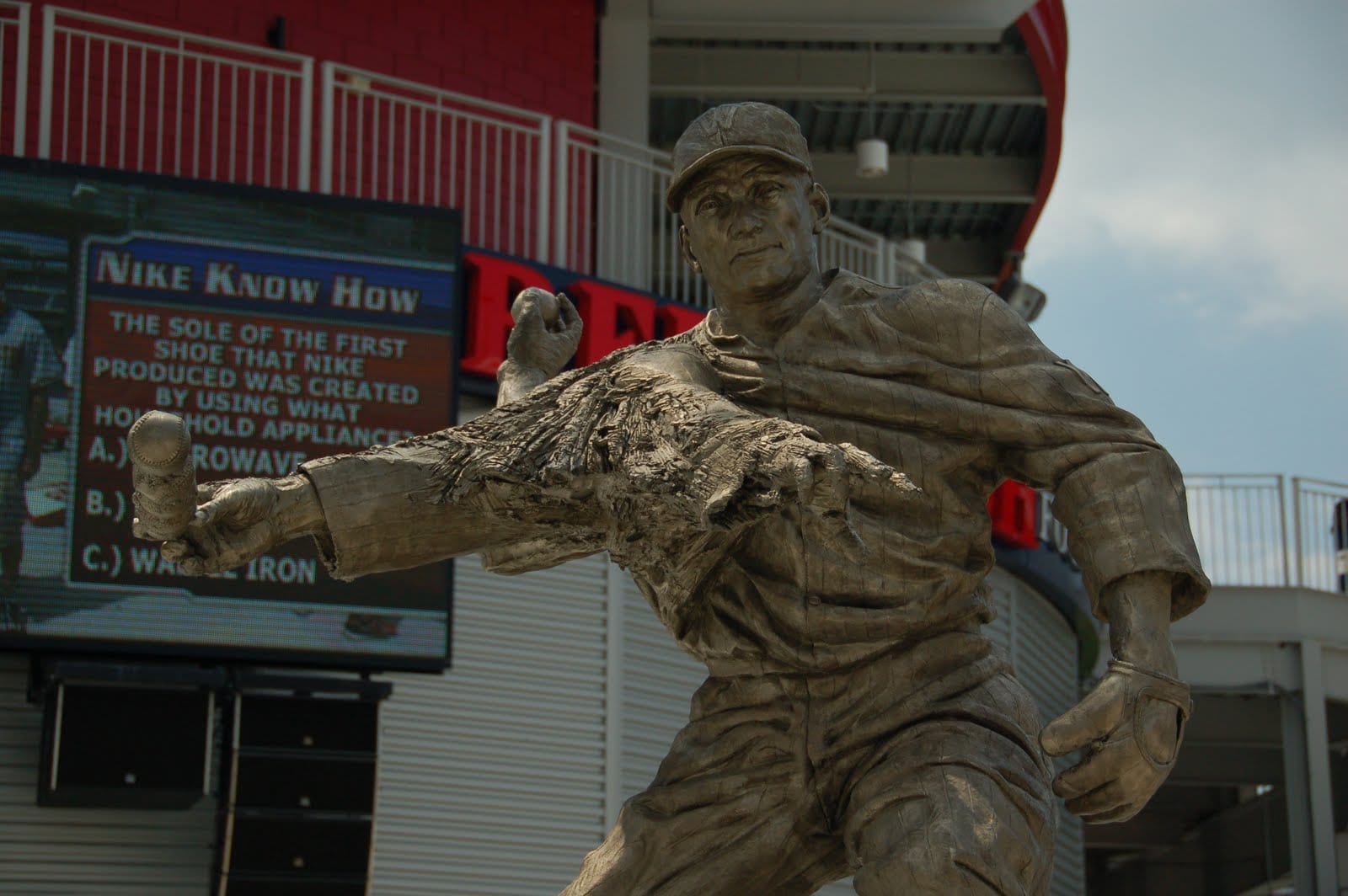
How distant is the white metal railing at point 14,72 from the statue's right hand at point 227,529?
10.8m

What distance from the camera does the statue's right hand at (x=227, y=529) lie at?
14.9 feet

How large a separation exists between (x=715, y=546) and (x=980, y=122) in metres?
17.9

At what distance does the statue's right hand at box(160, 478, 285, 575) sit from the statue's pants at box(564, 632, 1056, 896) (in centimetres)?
86

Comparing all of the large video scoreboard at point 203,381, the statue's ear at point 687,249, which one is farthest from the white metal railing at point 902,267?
the statue's ear at point 687,249

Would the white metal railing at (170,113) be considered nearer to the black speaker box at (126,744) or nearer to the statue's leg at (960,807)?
the black speaker box at (126,744)

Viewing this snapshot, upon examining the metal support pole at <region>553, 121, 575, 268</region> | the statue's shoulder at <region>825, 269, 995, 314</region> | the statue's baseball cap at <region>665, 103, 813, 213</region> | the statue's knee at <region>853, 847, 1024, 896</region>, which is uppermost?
the metal support pole at <region>553, 121, 575, 268</region>

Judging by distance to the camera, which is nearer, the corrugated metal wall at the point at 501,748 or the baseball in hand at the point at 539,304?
the baseball in hand at the point at 539,304

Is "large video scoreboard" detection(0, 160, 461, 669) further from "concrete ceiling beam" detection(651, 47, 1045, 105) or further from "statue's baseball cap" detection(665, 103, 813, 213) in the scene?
"statue's baseball cap" detection(665, 103, 813, 213)

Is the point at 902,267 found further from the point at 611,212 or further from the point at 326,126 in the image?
the point at 326,126

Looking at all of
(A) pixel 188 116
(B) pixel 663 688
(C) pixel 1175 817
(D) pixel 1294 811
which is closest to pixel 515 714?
(B) pixel 663 688

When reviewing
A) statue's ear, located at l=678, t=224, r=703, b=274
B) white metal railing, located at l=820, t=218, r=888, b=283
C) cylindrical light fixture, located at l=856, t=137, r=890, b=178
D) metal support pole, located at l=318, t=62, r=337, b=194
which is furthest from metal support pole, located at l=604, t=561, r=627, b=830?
statue's ear, located at l=678, t=224, r=703, b=274

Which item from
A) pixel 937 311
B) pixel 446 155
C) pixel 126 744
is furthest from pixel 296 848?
pixel 937 311

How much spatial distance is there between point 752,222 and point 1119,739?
47.8 inches

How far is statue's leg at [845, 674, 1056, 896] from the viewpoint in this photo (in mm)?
4387
